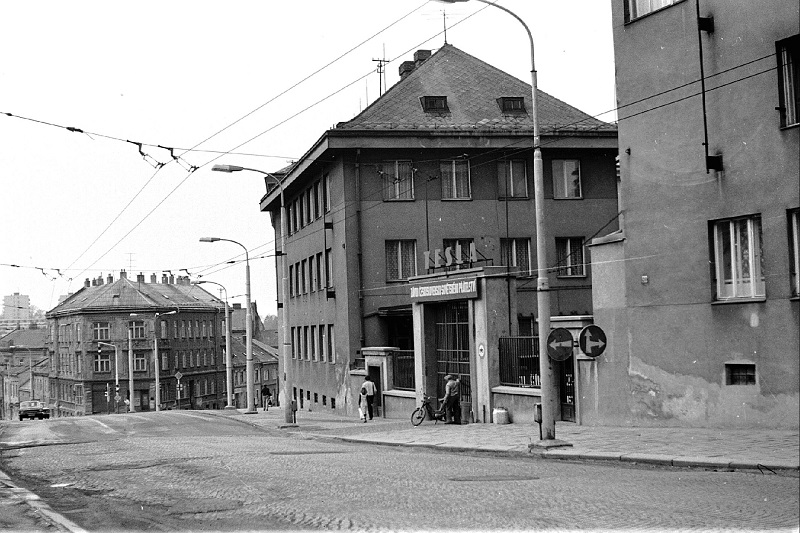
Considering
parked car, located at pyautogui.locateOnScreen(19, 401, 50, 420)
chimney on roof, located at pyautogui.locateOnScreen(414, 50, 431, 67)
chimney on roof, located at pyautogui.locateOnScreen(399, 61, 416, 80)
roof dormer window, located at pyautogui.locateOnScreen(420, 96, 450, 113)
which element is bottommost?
parked car, located at pyautogui.locateOnScreen(19, 401, 50, 420)

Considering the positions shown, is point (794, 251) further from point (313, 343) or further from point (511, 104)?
point (313, 343)

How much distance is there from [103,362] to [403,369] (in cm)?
7540

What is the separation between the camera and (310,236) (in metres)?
46.9

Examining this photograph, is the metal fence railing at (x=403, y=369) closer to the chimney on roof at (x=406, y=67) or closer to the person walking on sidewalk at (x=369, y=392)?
the person walking on sidewalk at (x=369, y=392)

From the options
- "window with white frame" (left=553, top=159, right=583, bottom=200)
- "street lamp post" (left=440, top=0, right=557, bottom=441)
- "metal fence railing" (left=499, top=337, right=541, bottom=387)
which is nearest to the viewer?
"street lamp post" (left=440, top=0, right=557, bottom=441)

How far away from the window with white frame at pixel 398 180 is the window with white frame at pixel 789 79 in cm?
2420

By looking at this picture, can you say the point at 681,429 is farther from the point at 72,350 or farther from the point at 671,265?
the point at 72,350

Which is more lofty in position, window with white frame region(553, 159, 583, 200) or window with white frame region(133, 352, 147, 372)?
window with white frame region(553, 159, 583, 200)

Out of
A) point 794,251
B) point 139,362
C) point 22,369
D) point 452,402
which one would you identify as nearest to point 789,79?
point 794,251

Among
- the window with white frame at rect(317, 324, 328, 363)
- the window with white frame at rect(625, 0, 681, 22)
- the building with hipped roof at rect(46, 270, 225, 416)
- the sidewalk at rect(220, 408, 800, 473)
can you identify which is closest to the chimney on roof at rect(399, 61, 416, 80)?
the window with white frame at rect(317, 324, 328, 363)

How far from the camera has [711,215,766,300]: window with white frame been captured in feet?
62.0

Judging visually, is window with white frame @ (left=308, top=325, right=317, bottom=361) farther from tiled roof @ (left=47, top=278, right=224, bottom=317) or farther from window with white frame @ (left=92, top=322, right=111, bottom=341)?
window with white frame @ (left=92, top=322, right=111, bottom=341)

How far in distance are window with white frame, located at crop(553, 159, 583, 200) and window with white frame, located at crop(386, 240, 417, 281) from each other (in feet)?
21.7

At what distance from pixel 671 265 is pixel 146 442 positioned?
1375cm
